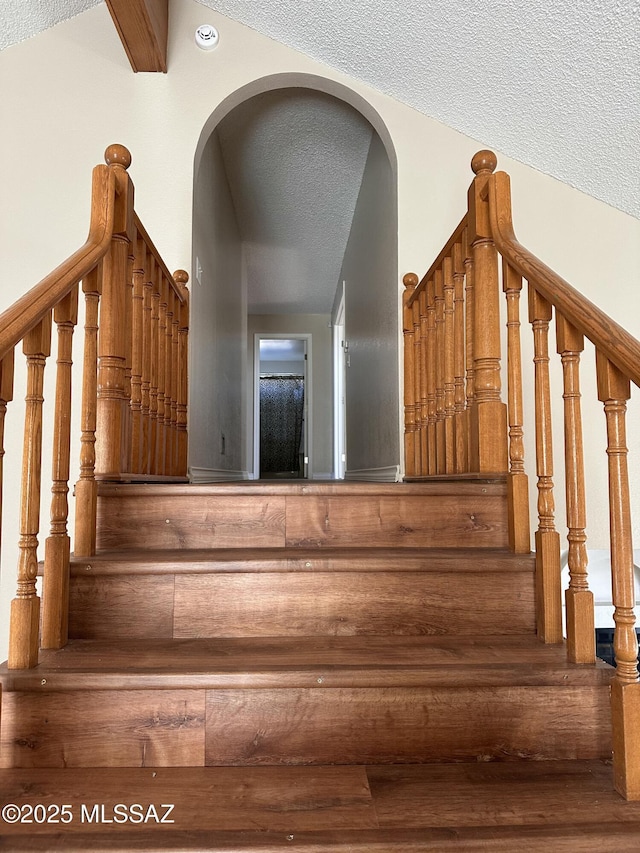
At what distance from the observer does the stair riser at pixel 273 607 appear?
1.47 meters

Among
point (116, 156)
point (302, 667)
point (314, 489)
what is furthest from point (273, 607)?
point (116, 156)

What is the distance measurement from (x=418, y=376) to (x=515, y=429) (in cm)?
110

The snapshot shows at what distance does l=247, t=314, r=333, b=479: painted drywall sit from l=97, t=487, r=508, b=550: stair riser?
628cm

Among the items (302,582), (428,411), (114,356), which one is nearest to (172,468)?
(114,356)

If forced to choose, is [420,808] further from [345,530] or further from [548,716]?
[345,530]

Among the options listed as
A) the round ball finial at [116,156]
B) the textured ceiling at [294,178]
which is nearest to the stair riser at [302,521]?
the round ball finial at [116,156]

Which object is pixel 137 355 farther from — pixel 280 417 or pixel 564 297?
pixel 280 417

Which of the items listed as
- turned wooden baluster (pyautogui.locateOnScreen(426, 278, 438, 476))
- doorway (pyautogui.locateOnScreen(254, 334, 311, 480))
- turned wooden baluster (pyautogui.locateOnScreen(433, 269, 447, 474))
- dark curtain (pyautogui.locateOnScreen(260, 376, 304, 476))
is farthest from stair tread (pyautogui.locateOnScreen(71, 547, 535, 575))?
dark curtain (pyautogui.locateOnScreen(260, 376, 304, 476))

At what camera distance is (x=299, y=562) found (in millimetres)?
1490

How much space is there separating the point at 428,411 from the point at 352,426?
10.00 feet

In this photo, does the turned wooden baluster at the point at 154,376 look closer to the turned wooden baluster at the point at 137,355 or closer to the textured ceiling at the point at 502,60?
the turned wooden baluster at the point at 137,355

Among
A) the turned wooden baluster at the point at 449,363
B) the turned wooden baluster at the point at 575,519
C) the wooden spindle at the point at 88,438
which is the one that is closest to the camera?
the turned wooden baluster at the point at 575,519

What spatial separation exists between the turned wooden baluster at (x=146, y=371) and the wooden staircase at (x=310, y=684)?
0.41 meters

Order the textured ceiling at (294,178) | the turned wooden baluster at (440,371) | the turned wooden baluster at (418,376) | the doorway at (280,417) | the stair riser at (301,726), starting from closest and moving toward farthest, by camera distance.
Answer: the stair riser at (301,726) → the turned wooden baluster at (440,371) → the turned wooden baluster at (418,376) → the textured ceiling at (294,178) → the doorway at (280,417)
